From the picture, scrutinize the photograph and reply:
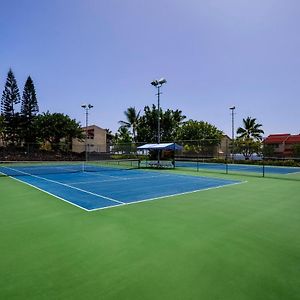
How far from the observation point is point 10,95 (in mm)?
45812

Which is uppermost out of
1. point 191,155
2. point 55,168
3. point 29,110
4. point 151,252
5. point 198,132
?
point 29,110

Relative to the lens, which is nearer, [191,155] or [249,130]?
→ [191,155]

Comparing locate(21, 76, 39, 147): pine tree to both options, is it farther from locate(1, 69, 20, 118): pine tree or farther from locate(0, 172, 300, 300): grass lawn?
locate(0, 172, 300, 300): grass lawn

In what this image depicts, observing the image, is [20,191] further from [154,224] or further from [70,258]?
[70,258]

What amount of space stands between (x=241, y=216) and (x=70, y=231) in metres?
4.07

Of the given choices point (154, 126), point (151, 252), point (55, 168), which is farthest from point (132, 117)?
point (151, 252)

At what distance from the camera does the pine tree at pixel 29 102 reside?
4545 centimetres

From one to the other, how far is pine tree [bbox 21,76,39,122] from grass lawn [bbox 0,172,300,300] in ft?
136

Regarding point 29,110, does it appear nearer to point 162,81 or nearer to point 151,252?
point 162,81

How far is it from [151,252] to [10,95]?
1910 inches

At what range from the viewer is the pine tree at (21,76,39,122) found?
1789 inches

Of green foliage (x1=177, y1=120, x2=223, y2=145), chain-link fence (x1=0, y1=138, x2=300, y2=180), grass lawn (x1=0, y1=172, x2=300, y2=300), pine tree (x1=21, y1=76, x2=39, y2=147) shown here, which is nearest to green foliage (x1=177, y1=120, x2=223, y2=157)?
green foliage (x1=177, y1=120, x2=223, y2=145)

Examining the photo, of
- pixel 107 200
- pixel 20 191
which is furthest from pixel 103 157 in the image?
pixel 107 200

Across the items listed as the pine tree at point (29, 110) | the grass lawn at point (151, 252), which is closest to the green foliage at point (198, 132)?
the pine tree at point (29, 110)
